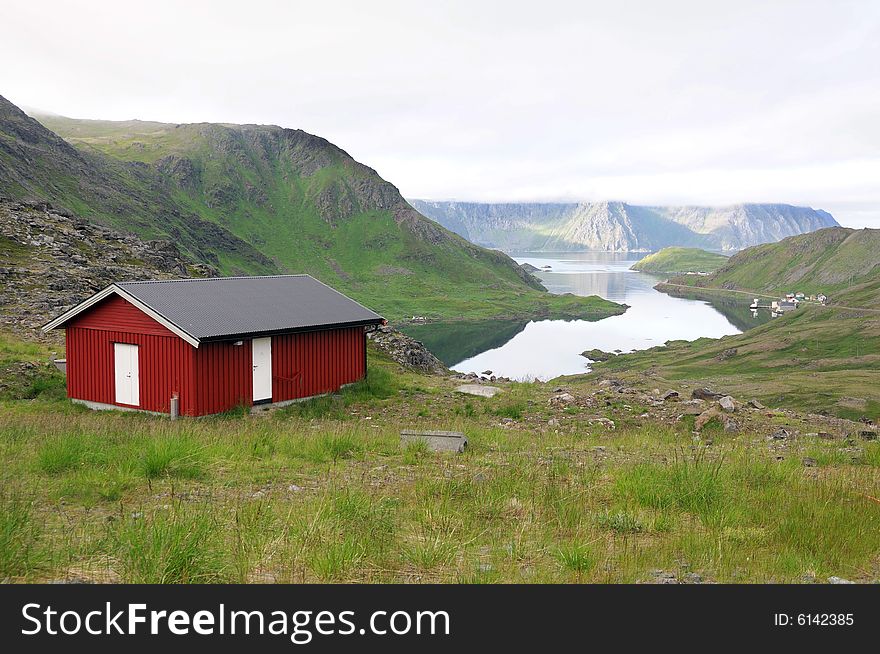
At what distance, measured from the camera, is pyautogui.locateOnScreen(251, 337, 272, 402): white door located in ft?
81.9

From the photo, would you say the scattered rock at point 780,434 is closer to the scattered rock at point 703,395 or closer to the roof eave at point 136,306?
the scattered rock at point 703,395

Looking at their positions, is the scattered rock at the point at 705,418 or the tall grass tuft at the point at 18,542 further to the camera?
the scattered rock at the point at 705,418

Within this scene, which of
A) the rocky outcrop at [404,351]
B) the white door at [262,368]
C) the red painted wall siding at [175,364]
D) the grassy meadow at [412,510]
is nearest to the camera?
the grassy meadow at [412,510]

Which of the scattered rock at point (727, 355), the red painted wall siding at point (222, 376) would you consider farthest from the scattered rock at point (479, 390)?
the scattered rock at point (727, 355)

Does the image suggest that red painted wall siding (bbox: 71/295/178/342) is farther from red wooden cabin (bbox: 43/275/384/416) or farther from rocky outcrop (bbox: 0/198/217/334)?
rocky outcrop (bbox: 0/198/217/334)

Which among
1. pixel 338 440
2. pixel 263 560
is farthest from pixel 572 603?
pixel 338 440

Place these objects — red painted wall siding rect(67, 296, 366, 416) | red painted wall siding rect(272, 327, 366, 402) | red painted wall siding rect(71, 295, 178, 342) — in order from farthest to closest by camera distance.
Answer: red painted wall siding rect(272, 327, 366, 402) → red painted wall siding rect(71, 295, 178, 342) → red painted wall siding rect(67, 296, 366, 416)

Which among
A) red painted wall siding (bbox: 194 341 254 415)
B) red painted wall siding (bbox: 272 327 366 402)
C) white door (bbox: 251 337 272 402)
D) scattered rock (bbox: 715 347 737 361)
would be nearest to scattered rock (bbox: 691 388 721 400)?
red painted wall siding (bbox: 272 327 366 402)

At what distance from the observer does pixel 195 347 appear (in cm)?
2275

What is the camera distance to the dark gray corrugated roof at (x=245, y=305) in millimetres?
23591

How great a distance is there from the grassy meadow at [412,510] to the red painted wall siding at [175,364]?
23.7 ft

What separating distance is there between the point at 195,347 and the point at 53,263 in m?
32.7

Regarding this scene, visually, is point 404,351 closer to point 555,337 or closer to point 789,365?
point 789,365

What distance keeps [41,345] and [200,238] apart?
5825 inches
